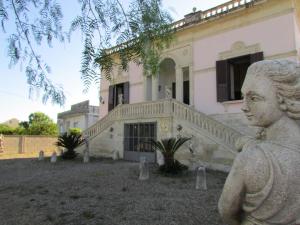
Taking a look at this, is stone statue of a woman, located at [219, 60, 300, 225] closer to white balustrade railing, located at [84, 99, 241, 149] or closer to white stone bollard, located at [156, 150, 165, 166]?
white balustrade railing, located at [84, 99, 241, 149]

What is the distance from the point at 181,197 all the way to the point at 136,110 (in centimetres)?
837

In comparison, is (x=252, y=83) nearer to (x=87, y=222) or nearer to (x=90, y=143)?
(x=87, y=222)

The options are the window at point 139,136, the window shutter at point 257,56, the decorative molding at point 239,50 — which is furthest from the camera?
the window at point 139,136

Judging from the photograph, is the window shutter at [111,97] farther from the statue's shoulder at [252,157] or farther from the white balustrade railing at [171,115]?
the statue's shoulder at [252,157]

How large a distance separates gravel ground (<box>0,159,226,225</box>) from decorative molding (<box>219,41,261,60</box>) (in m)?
6.30

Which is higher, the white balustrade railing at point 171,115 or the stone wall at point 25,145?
the white balustrade railing at point 171,115

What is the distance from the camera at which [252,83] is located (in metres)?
1.62

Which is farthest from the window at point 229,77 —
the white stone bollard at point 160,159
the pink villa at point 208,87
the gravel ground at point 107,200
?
the gravel ground at point 107,200

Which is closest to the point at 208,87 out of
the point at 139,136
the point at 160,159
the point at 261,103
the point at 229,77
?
the point at 229,77

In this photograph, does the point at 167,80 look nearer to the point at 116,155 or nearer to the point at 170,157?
the point at 116,155

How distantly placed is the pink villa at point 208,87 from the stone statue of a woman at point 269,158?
29.8 feet

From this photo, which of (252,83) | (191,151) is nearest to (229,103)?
(191,151)

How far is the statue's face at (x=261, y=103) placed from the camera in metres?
1.55

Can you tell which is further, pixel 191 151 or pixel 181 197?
pixel 191 151
